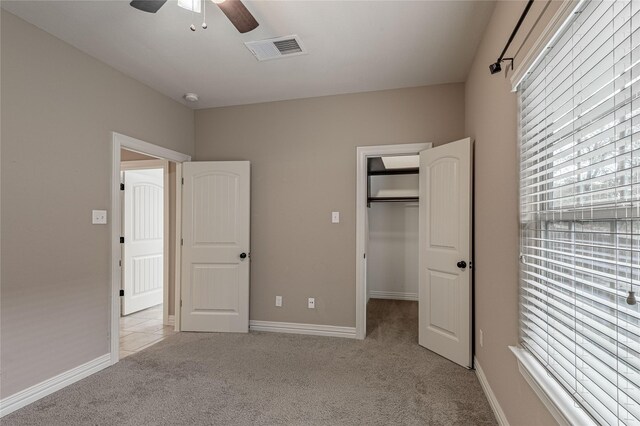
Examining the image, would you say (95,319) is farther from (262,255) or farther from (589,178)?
(589,178)

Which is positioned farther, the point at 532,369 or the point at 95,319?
the point at 95,319

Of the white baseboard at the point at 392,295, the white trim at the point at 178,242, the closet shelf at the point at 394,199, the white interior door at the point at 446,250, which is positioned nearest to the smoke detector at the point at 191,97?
the white trim at the point at 178,242

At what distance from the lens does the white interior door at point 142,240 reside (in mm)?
4539

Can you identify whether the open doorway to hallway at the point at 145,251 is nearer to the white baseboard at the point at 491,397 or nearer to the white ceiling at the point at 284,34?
the white ceiling at the point at 284,34

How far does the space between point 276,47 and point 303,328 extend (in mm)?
2854

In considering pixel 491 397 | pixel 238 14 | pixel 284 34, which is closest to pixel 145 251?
pixel 284 34

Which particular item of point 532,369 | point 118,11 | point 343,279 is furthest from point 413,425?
point 118,11

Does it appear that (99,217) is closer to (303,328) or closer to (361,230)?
(303,328)

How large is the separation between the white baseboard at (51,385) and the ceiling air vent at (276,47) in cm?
292

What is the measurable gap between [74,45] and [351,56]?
224 centimetres

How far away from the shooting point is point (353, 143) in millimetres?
3574

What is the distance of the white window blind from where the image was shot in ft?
3.00

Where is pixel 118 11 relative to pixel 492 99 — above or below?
above

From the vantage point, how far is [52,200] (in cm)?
244
